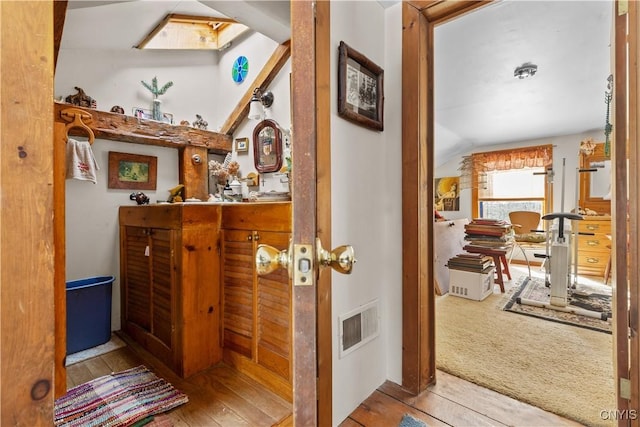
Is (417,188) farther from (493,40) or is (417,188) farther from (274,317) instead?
(493,40)

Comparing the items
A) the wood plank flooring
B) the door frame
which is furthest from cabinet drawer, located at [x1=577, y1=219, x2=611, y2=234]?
the door frame

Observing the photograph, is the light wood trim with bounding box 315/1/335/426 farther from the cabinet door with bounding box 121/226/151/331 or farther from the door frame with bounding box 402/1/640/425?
the cabinet door with bounding box 121/226/151/331

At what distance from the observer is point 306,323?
504mm

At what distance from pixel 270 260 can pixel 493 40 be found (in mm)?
2487

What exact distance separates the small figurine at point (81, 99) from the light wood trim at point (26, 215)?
1868 millimetres

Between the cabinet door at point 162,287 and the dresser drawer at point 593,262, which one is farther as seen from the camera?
the dresser drawer at point 593,262

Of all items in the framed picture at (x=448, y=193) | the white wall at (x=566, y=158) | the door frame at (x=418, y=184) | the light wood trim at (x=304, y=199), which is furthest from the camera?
the framed picture at (x=448, y=193)

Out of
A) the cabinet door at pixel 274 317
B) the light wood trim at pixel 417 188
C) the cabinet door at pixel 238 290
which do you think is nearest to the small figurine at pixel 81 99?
the cabinet door at pixel 238 290

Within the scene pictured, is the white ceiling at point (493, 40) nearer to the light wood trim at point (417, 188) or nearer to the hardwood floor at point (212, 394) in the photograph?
the light wood trim at point (417, 188)

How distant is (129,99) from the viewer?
2258 mm

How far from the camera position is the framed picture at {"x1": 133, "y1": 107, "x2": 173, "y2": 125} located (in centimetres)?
226

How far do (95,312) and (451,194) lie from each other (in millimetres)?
5826

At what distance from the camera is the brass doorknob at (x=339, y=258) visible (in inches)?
20.8

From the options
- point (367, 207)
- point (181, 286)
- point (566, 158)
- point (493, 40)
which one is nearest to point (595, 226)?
point (566, 158)
